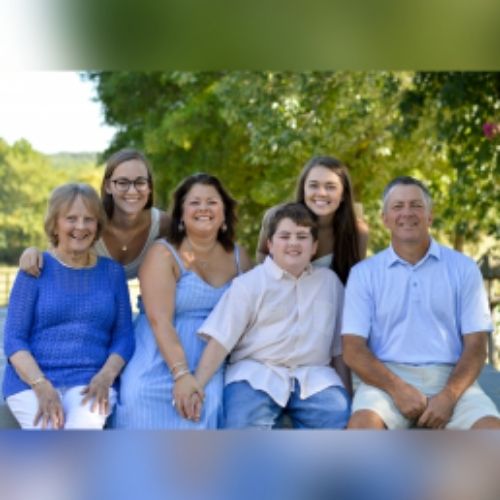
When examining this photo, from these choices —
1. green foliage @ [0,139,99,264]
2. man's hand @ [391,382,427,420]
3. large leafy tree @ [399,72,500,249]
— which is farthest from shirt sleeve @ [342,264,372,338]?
green foliage @ [0,139,99,264]

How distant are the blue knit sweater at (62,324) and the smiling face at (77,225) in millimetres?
89

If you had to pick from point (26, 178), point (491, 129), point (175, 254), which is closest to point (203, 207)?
point (175, 254)

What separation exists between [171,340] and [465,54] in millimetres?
2428

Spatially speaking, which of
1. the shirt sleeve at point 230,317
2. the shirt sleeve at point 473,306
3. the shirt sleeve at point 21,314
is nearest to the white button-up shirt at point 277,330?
the shirt sleeve at point 230,317

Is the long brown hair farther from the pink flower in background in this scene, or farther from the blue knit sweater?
the pink flower in background

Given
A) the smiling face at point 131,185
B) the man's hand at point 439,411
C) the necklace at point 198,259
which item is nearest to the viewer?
the man's hand at point 439,411

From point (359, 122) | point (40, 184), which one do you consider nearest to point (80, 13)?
point (359, 122)

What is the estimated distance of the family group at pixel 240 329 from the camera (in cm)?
304

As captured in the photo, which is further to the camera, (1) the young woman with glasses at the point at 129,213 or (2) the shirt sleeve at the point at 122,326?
(1) the young woman with glasses at the point at 129,213

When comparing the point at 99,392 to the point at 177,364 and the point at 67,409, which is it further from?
the point at 177,364

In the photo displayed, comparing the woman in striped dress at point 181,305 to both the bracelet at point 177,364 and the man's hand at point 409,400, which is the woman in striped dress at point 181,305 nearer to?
the bracelet at point 177,364

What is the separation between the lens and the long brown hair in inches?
138

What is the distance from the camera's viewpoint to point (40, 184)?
→ 45094mm

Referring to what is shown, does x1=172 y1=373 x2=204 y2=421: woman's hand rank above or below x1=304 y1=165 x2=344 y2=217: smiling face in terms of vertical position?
below
